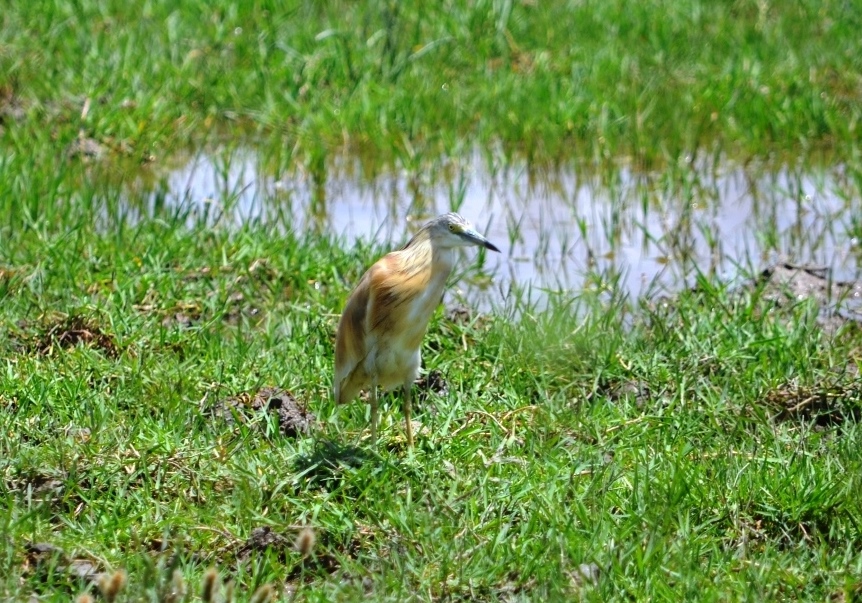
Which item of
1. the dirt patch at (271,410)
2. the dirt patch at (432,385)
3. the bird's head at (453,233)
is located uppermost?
the bird's head at (453,233)

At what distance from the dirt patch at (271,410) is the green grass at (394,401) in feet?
0.19

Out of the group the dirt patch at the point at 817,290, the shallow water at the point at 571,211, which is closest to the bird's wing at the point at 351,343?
the shallow water at the point at 571,211

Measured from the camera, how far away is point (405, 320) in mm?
4246

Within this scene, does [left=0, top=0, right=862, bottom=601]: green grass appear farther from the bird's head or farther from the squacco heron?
the bird's head

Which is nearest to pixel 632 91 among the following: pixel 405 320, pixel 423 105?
pixel 423 105

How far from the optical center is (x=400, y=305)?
166 inches

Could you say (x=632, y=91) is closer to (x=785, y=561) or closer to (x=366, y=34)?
(x=366, y=34)

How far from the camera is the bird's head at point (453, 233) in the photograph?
14.0 ft

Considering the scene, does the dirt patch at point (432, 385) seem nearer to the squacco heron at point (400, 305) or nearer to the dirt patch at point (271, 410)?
the dirt patch at point (271, 410)

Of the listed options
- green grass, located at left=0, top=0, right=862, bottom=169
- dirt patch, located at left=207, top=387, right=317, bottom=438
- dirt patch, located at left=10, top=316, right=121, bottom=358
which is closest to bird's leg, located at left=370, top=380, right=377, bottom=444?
dirt patch, located at left=207, top=387, right=317, bottom=438

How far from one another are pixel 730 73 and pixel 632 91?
2.27 ft

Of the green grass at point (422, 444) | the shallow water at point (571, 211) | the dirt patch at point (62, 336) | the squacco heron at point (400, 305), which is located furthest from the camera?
the shallow water at point (571, 211)

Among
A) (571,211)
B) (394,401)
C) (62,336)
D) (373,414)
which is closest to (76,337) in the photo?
(62,336)

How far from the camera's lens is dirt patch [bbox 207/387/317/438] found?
4652mm
